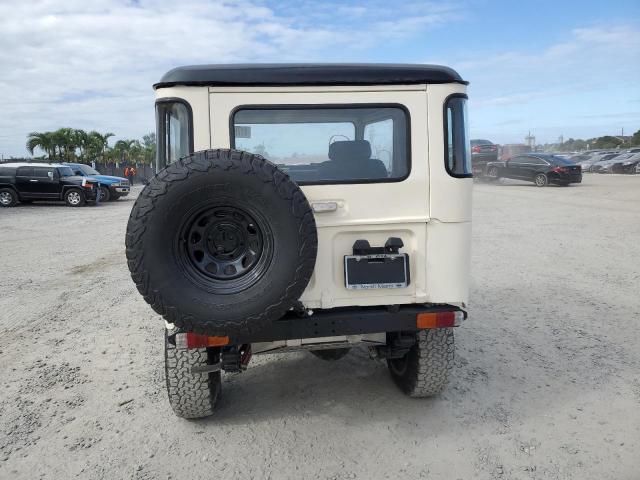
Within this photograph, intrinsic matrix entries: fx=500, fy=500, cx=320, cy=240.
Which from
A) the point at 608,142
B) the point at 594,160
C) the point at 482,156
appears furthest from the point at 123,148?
the point at 608,142

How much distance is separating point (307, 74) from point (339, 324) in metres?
1.52

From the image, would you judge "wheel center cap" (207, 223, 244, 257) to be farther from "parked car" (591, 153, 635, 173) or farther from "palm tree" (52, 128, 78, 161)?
"palm tree" (52, 128, 78, 161)

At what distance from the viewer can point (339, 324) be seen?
119 inches

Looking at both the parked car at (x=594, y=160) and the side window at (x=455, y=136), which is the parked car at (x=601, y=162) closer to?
the parked car at (x=594, y=160)

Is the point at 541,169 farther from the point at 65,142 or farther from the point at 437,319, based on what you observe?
the point at 65,142

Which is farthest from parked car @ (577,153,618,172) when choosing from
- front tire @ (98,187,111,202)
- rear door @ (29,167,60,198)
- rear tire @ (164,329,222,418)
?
rear tire @ (164,329,222,418)

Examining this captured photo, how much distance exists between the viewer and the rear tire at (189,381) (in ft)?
10.5

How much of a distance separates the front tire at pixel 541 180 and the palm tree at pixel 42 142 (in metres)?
31.3

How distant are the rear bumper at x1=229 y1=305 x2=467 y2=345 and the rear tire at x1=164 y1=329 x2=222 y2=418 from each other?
408 mm

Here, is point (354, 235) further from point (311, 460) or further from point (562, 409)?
point (562, 409)

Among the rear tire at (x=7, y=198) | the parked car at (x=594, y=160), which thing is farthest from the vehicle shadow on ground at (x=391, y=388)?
the parked car at (x=594, y=160)

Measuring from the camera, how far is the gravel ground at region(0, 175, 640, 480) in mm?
2914

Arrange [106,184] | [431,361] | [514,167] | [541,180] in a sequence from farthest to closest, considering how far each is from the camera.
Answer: [514,167], [541,180], [106,184], [431,361]

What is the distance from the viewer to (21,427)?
3.36 metres
